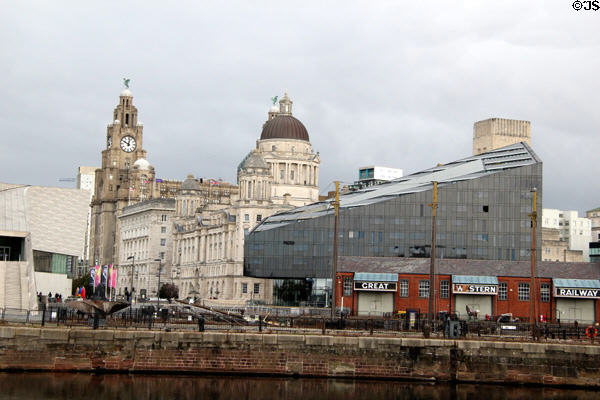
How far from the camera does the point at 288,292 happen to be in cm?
14575

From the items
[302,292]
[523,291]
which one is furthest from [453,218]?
[302,292]

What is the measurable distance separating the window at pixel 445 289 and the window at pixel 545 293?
10.7 meters

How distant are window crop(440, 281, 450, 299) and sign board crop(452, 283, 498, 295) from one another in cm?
148

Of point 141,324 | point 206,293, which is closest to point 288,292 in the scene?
point 206,293

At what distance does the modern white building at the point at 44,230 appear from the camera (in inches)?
3807

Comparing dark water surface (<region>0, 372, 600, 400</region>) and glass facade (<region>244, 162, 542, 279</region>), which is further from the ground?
glass facade (<region>244, 162, 542, 279</region>)

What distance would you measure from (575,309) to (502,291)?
333 inches

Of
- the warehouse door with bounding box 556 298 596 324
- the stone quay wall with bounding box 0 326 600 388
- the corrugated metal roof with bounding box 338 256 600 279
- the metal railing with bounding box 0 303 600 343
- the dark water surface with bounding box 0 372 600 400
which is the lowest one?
the dark water surface with bounding box 0 372 600 400

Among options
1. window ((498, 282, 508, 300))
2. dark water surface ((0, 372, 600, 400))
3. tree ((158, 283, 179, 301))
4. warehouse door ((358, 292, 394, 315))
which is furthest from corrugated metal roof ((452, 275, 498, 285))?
tree ((158, 283, 179, 301))

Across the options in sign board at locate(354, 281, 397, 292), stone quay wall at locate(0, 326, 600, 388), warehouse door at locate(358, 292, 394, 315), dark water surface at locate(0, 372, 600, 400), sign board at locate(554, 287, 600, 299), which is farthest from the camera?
sign board at locate(354, 281, 397, 292)

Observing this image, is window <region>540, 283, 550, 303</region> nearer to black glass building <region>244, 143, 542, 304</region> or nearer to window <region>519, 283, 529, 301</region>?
window <region>519, 283, 529, 301</region>

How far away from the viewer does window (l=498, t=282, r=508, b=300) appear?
114 metres

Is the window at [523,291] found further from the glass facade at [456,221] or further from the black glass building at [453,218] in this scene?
the black glass building at [453,218]

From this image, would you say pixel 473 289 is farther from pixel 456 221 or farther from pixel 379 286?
pixel 456 221
